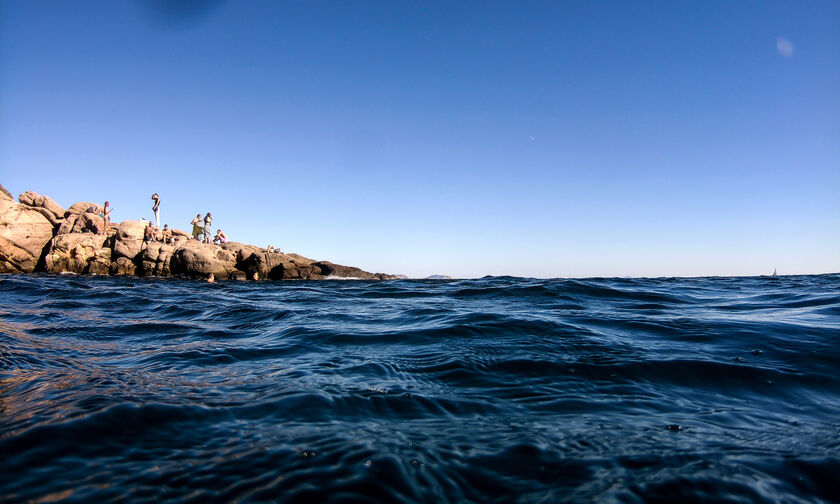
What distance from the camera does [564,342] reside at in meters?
5.86

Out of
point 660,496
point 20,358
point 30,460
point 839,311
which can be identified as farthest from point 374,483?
point 839,311

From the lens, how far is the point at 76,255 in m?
28.7

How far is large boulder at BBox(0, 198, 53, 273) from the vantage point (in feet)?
91.4

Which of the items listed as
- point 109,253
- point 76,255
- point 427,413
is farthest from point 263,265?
point 427,413

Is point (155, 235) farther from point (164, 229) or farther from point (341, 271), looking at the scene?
point (341, 271)

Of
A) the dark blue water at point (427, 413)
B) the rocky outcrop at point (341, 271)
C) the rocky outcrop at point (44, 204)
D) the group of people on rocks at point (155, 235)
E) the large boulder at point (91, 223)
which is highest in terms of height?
the rocky outcrop at point (44, 204)

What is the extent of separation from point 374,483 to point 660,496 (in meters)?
1.58

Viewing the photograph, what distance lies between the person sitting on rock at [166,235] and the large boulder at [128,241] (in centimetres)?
161

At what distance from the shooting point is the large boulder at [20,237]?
27859 mm

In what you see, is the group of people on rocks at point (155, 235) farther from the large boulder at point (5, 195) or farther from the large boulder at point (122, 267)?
the large boulder at point (5, 195)

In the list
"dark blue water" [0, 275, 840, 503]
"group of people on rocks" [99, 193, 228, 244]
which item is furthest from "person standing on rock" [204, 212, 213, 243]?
"dark blue water" [0, 275, 840, 503]

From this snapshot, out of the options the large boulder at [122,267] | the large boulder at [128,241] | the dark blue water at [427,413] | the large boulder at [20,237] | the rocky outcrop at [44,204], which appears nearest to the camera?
the dark blue water at [427,413]

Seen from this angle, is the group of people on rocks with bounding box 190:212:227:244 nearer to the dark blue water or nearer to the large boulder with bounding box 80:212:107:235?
the large boulder with bounding box 80:212:107:235

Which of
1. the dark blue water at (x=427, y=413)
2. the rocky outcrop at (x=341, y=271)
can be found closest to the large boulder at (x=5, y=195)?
the rocky outcrop at (x=341, y=271)
